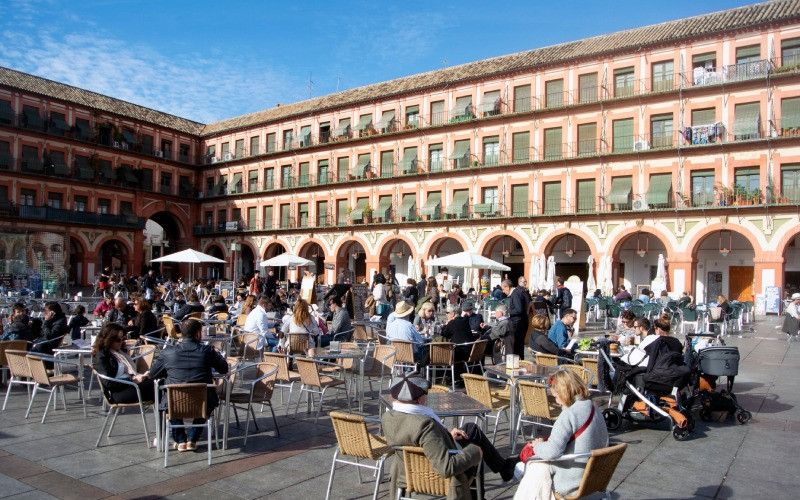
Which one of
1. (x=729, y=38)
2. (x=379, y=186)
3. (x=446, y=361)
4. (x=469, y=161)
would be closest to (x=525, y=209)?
(x=469, y=161)

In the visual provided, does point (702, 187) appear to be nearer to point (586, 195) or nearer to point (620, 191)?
point (620, 191)

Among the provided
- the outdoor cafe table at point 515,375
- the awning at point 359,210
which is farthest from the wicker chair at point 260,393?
the awning at point 359,210

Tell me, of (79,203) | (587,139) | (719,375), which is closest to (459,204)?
(587,139)

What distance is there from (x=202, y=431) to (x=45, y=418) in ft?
7.20

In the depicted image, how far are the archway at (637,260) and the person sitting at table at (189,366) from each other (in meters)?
26.9

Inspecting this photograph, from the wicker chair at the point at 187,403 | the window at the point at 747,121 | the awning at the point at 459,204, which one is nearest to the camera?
the wicker chair at the point at 187,403

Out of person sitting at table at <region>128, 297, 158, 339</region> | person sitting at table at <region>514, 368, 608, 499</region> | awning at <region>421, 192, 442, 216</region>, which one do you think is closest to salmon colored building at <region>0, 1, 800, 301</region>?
awning at <region>421, 192, 442, 216</region>

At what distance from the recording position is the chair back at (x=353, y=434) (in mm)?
4586

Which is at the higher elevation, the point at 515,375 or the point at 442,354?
Answer: the point at 515,375

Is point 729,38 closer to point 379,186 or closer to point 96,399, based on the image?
point 379,186

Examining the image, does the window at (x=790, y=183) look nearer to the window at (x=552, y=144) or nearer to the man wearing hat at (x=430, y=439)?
the window at (x=552, y=144)

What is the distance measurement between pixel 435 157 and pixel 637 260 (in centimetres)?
1228

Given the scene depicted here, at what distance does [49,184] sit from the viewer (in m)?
38.1

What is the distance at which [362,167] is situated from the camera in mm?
38406
